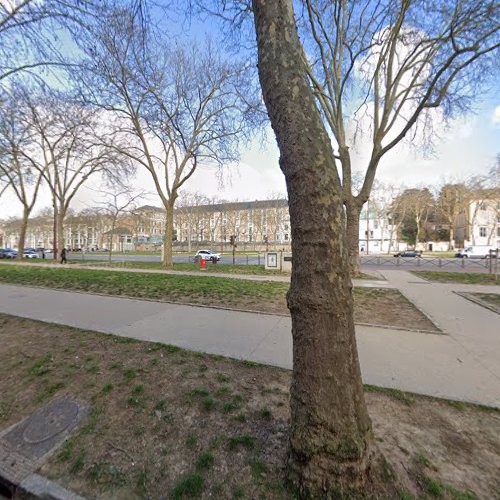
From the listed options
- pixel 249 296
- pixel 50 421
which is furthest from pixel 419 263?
pixel 50 421

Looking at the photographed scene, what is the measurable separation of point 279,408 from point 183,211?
192 ft

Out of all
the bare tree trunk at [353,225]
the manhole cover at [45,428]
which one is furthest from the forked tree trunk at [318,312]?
the bare tree trunk at [353,225]

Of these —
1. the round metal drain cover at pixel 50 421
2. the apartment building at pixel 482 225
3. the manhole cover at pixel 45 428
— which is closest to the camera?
the manhole cover at pixel 45 428

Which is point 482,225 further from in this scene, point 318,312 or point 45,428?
point 45,428

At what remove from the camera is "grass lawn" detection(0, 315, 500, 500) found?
1974mm

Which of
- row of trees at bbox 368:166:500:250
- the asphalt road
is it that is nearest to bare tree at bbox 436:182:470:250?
row of trees at bbox 368:166:500:250

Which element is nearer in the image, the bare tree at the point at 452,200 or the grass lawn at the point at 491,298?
the grass lawn at the point at 491,298

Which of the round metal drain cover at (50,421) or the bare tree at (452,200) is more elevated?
the bare tree at (452,200)

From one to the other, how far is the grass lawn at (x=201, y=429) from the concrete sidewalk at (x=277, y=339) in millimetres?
428

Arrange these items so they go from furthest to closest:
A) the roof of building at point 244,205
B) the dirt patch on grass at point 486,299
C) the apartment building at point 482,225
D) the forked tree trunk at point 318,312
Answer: the roof of building at point 244,205, the apartment building at point 482,225, the dirt patch on grass at point 486,299, the forked tree trunk at point 318,312

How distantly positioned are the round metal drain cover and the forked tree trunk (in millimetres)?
2326

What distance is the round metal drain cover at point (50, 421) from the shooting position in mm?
2477

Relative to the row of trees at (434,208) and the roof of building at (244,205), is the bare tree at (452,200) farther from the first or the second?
the roof of building at (244,205)

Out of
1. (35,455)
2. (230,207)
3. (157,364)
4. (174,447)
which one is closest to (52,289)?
(157,364)
